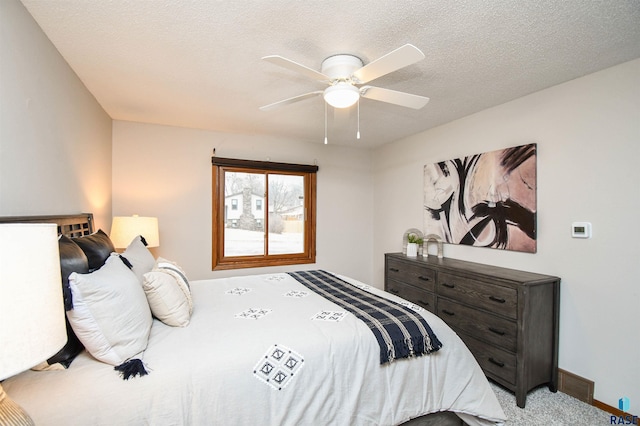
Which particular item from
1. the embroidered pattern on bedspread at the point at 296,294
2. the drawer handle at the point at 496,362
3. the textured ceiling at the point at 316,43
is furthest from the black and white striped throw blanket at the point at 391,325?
the textured ceiling at the point at 316,43

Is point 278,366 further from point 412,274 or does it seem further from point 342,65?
point 412,274

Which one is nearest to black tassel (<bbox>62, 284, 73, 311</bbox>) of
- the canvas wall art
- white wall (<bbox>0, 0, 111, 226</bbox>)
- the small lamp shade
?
white wall (<bbox>0, 0, 111, 226</bbox>)

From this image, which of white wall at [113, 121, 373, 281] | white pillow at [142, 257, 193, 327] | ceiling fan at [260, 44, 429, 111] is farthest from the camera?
white wall at [113, 121, 373, 281]

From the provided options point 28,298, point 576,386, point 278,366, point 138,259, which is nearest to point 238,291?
point 138,259

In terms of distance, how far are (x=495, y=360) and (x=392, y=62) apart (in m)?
2.41

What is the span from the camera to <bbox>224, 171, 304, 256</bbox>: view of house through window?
3963 millimetres

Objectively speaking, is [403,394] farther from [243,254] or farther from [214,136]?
[214,136]

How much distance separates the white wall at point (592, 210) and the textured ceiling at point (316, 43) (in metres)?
0.22

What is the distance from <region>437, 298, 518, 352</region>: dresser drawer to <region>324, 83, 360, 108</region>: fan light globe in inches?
81.1

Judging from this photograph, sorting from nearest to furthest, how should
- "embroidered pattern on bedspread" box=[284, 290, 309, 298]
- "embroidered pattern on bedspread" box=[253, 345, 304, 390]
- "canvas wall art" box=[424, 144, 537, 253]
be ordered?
"embroidered pattern on bedspread" box=[253, 345, 304, 390] → "embroidered pattern on bedspread" box=[284, 290, 309, 298] → "canvas wall art" box=[424, 144, 537, 253]

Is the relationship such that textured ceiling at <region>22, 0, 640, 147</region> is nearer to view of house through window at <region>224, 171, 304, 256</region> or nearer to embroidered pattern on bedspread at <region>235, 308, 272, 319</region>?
view of house through window at <region>224, 171, 304, 256</region>

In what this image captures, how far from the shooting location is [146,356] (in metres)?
1.35

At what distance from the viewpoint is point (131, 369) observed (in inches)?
48.5

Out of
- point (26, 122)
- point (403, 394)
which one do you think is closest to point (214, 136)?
point (26, 122)
